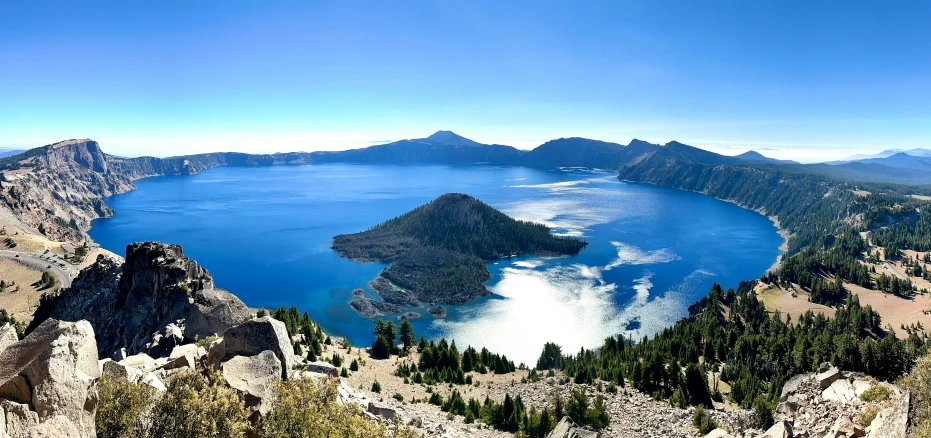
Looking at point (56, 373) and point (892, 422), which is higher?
point (56, 373)

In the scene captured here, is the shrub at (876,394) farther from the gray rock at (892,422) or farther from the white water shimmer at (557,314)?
the white water shimmer at (557,314)

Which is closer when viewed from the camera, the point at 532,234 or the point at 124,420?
the point at 124,420

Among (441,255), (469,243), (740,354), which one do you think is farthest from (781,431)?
(469,243)

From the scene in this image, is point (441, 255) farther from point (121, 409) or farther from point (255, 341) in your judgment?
point (121, 409)

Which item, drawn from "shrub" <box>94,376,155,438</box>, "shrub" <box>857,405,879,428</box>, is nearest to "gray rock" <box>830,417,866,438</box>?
"shrub" <box>857,405,879,428</box>

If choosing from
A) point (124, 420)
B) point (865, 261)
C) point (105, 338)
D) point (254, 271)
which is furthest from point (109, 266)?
point (865, 261)

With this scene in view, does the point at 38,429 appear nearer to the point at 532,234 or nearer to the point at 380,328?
the point at 380,328
